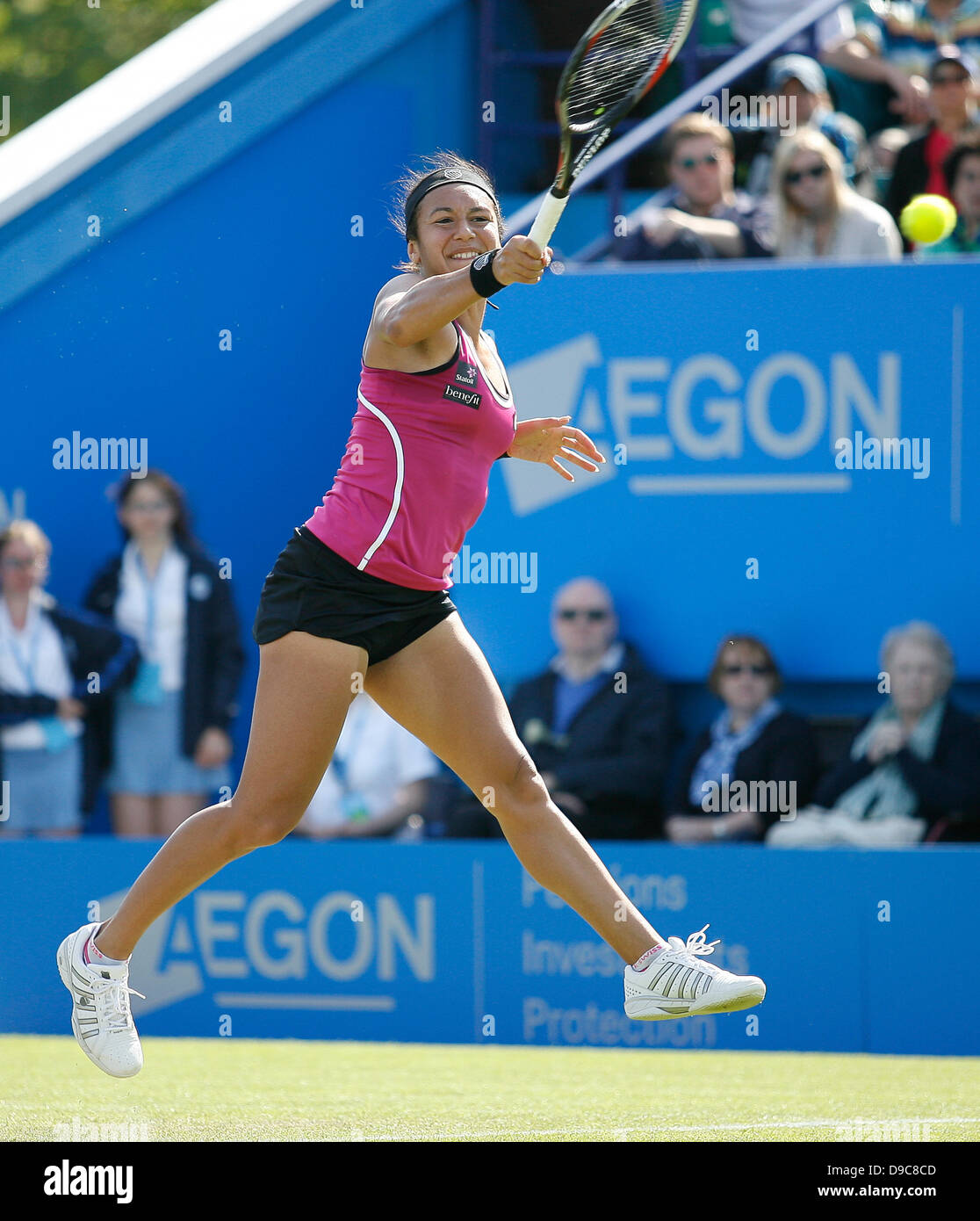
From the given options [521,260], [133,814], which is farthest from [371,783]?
[521,260]

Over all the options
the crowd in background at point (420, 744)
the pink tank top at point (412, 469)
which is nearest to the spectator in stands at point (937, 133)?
the crowd in background at point (420, 744)

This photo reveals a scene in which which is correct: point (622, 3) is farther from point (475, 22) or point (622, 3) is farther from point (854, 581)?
point (475, 22)

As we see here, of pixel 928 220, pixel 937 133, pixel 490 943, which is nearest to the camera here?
pixel 490 943

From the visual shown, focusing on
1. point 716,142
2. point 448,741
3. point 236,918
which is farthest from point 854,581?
point 448,741

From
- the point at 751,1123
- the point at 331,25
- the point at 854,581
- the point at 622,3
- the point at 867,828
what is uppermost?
the point at 331,25

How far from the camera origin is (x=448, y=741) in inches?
167

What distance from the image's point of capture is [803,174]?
7.24 meters

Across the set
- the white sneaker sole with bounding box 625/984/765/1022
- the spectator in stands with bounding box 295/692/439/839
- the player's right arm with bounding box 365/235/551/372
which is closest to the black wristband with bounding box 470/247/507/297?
the player's right arm with bounding box 365/235/551/372

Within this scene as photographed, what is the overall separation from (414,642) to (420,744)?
10.5ft

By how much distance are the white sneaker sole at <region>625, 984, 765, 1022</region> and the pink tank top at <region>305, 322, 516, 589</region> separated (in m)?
1.07

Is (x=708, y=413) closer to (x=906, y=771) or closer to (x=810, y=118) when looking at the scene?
(x=906, y=771)

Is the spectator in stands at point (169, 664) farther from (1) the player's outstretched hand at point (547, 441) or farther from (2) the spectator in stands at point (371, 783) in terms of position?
(1) the player's outstretched hand at point (547, 441)

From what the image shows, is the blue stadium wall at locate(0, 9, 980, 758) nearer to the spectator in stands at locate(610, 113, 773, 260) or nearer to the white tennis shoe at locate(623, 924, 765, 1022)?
the spectator in stands at locate(610, 113, 773, 260)
